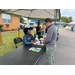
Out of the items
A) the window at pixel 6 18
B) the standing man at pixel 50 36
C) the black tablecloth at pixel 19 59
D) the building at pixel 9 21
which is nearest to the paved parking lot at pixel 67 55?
the standing man at pixel 50 36

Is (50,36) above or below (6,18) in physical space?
below

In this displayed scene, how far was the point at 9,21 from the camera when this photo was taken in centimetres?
1061

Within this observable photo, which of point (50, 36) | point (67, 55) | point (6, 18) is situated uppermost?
point (6, 18)

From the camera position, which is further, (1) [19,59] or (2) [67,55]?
(2) [67,55]

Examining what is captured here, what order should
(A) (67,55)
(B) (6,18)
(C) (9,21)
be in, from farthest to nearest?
(C) (9,21)
(B) (6,18)
(A) (67,55)

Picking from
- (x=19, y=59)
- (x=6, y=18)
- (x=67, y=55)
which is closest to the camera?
(x=19, y=59)

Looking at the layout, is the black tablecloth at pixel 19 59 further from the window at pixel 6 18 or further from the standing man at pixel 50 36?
the window at pixel 6 18

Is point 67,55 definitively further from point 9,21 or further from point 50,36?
point 9,21

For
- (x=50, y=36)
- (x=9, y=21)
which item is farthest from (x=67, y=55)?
(x=9, y=21)
